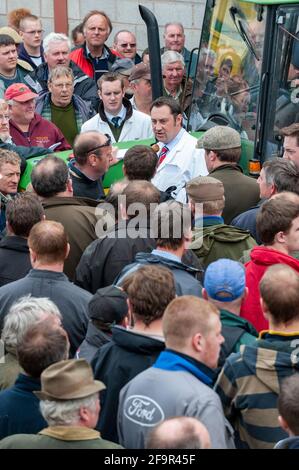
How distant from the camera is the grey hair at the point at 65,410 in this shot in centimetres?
403

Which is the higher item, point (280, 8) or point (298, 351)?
point (280, 8)

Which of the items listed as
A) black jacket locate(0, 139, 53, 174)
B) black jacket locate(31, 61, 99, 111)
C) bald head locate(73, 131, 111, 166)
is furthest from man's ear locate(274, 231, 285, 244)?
black jacket locate(31, 61, 99, 111)

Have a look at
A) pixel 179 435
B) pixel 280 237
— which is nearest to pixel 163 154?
pixel 280 237

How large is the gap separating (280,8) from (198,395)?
486 cm

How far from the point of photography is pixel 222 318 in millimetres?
5055

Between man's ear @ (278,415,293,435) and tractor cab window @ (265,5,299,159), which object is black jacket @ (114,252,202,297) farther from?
tractor cab window @ (265,5,299,159)

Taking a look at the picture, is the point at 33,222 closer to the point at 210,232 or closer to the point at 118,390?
the point at 210,232

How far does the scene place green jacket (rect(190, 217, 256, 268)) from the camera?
245 inches

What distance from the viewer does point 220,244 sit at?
6262mm

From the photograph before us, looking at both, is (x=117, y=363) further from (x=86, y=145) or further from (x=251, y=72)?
(x=251, y=72)

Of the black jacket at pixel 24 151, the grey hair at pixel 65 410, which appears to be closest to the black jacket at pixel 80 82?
the black jacket at pixel 24 151

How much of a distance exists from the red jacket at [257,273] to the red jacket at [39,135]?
12.1ft

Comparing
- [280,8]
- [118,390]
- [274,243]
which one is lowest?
[118,390]

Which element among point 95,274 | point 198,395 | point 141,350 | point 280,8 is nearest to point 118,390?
point 141,350
